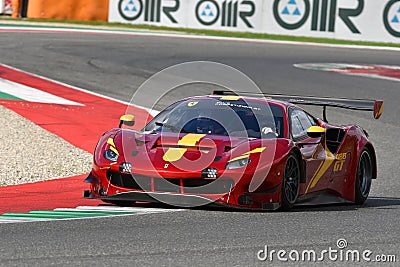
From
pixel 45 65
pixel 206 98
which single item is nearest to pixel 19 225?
pixel 206 98

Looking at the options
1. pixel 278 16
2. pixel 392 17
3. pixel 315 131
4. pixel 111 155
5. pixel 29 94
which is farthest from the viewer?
pixel 278 16

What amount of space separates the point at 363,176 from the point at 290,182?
1.92 meters

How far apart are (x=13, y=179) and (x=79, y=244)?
4.43 meters

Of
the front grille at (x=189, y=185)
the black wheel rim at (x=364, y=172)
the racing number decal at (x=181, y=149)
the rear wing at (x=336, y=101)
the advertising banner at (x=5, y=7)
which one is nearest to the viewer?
the front grille at (x=189, y=185)

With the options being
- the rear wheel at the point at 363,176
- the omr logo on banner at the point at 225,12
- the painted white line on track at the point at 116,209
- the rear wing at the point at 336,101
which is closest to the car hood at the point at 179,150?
the painted white line on track at the point at 116,209

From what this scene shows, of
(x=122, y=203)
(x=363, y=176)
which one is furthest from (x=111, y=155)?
(x=363, y=176)

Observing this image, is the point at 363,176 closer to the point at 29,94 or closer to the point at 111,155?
the point at 111,155

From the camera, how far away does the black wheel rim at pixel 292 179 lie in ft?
30.8

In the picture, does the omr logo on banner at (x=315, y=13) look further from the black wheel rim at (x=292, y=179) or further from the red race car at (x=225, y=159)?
the black wheel rim at (x=292, y=179)

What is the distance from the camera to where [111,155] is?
929 centimetres

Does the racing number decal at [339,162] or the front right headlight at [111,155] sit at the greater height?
the front right headlight at [111,155]

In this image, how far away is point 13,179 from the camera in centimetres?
1127

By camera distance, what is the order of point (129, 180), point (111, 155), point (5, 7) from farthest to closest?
point (5, 7) → point (111, 155) → point (129, 180)

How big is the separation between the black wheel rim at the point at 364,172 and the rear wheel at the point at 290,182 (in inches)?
60.7
